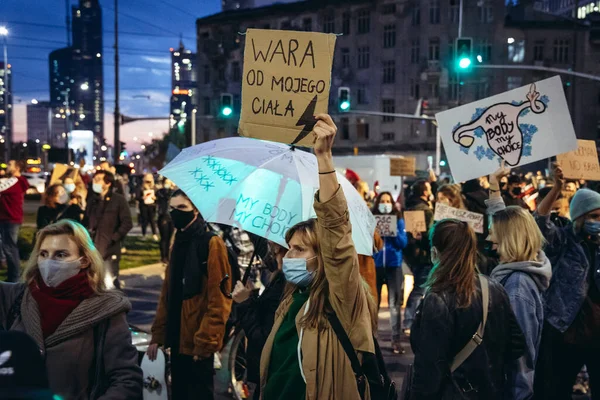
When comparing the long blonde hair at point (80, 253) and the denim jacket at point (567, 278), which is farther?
the denim jacket at point (567, 278)

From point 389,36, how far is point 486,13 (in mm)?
8318

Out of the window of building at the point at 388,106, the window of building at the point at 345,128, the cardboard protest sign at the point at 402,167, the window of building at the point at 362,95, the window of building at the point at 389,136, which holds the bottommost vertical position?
the cardboard protest sign at the point at 402,167

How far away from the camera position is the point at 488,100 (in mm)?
6379

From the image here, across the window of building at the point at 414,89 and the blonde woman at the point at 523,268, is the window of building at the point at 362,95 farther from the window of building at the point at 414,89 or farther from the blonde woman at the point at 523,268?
the blonde woman at the point at 523,268

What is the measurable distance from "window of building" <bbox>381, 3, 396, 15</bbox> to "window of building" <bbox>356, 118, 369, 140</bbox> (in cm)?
949

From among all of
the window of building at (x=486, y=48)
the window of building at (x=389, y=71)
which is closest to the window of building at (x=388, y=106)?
the window of building at (x=389, y=71)

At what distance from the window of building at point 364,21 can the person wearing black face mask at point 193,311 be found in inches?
2374

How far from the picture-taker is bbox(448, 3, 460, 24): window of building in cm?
5928

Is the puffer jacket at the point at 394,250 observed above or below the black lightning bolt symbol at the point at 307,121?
below

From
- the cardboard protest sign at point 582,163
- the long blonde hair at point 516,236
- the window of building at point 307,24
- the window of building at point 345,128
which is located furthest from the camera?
the window of building at point 307,24

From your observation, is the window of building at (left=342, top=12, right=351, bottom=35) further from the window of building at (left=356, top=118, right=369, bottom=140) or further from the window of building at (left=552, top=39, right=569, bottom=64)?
the window of building at (left=552, top=39, right=569, bottom=64)

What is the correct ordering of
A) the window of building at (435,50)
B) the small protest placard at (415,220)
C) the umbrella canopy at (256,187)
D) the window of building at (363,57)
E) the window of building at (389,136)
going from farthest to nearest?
1. the window of building at (363,57)
2. the window of building at (389,136)
3. the window of building at (435,50)
4. the small protest placard at (415,220)
5. the umbrella canopy at (256,187)

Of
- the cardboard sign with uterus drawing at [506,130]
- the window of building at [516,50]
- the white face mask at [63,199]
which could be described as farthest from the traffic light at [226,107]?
the window of building at [516,50]

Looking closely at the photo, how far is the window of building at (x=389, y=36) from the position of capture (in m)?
62.1
